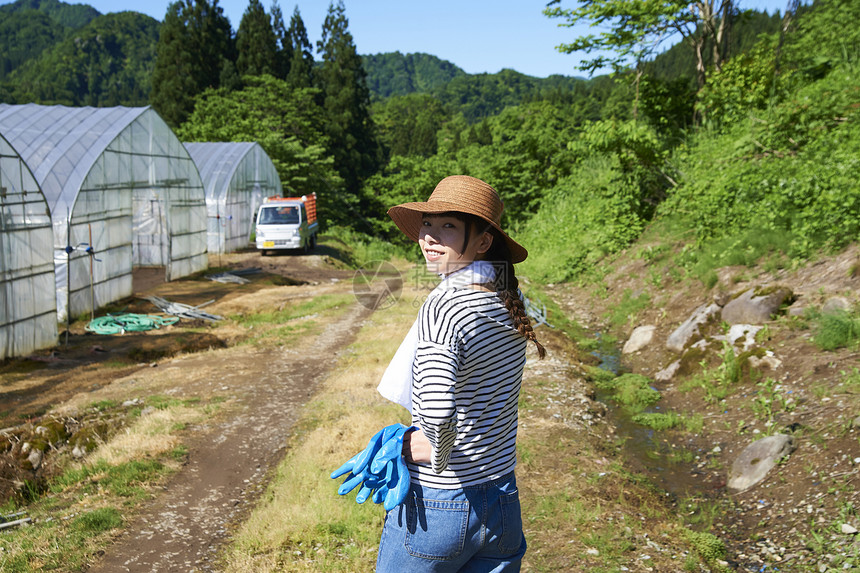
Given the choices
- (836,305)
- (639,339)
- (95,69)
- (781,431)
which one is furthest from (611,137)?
(95,69)

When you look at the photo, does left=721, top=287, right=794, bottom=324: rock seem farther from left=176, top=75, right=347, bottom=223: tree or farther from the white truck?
left=176, top=75, right=347, bottom=223: tree

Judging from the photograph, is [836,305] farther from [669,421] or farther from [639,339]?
[639,339]

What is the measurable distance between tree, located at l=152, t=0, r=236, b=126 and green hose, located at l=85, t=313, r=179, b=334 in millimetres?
39721

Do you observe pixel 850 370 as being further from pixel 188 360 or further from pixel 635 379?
pixel 188 360

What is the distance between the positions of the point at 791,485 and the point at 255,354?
349 inches

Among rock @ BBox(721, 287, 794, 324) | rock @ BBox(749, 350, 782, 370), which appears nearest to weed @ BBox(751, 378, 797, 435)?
rock @ BBox(749, 350, 782, 370)

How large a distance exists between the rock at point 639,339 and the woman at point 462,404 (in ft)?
33.4

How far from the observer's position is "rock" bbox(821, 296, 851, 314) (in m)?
8.43

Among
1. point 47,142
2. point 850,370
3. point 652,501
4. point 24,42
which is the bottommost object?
point 652,501

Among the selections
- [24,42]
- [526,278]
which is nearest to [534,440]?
[526,278]

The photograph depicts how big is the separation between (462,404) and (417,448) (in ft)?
0.75

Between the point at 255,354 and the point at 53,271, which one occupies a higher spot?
the point at 53,271

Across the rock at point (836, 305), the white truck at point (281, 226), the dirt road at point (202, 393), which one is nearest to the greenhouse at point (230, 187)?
the white truck at point (281, 226)

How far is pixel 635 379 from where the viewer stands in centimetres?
993
